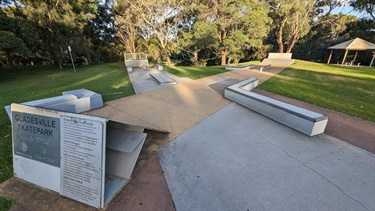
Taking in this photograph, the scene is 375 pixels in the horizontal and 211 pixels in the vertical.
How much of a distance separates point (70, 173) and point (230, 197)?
2.10m

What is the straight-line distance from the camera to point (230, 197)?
220 centimetres

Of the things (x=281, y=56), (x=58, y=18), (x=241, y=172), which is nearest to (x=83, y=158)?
(x=241, y=172)

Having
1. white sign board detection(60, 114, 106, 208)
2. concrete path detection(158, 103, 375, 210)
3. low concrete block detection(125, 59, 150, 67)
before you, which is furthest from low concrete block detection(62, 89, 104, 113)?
low concrete block detection(125, 59, 150, 67)

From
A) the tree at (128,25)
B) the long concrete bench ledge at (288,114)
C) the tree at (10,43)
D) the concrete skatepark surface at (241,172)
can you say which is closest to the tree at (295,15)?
the tree at (128,25)

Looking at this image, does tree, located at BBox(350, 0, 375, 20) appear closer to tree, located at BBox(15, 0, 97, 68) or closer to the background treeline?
the background treeline

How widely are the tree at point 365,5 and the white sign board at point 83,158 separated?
30.2 metres

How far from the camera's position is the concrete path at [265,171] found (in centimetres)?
215

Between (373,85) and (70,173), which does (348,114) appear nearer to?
(373,85)

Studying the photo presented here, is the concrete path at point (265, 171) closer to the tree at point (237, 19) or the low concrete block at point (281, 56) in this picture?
the tree at point (237, 19)

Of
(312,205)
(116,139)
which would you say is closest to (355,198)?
(312,205)

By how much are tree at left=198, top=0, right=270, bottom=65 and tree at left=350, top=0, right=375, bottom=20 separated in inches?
495

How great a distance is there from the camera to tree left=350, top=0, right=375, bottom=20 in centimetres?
1936

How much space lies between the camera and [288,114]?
404 centimetres

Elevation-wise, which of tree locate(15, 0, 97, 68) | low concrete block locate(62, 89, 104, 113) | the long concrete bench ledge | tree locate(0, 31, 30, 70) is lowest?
low concrete block locate(62, 89, 104, 113)
